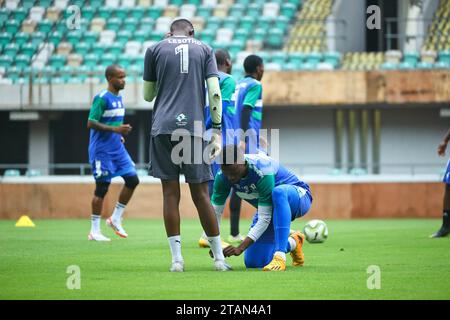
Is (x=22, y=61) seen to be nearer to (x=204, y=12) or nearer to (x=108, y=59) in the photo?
(x=108, y=59)

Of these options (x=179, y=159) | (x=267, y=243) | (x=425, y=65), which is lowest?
(x=267, y=243)

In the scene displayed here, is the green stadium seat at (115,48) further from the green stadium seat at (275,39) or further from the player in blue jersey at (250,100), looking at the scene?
the player in blue jersey at (250,100)

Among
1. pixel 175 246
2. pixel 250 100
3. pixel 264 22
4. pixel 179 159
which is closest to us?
pixel 179 159

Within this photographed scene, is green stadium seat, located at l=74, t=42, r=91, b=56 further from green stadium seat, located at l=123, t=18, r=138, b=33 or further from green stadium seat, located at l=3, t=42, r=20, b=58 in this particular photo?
green stadium seat, located at l=3, t=42, r=20, b=58

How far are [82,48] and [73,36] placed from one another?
2.41 ft

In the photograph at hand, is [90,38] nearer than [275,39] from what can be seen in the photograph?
No

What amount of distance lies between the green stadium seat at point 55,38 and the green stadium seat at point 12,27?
43.7 inches

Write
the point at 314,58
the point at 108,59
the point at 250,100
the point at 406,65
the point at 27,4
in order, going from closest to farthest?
the point at 250,100
the point at 406,65
the point at 314,58
the point at 108,59
the point at 27,4

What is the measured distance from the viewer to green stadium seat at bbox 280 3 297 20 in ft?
Answer: 96.4

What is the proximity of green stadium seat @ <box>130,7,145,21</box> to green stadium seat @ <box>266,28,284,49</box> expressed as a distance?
14.4 feet

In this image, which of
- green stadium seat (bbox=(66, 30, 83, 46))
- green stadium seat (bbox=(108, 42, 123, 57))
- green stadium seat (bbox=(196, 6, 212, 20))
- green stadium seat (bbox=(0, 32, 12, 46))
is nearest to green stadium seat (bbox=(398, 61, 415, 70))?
green stadium seat (bbox=(196, 6, 212, 20))

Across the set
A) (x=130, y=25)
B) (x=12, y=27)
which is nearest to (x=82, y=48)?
(x=130, y=25)

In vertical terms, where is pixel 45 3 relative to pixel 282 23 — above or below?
above

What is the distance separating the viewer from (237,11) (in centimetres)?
2981
